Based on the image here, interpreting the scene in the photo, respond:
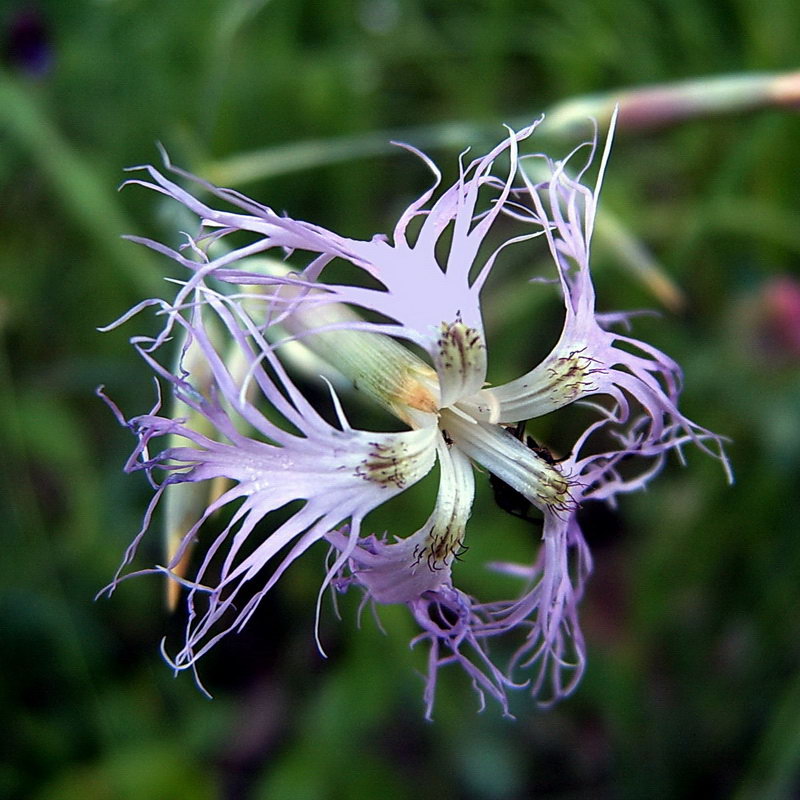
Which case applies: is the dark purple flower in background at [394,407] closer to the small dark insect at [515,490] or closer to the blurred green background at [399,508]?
the small dark insect at [515,490]

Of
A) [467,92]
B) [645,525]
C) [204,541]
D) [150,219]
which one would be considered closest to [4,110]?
[150,219]

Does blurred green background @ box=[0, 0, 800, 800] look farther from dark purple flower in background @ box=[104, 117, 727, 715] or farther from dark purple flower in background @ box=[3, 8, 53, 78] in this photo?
dark purple flower in background @ box=[104, 117, 727, 715]

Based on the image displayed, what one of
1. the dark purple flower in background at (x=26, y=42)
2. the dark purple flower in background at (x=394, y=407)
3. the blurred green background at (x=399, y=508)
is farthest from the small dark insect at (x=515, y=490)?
the dark purple flower in background at (x=26, y=42)

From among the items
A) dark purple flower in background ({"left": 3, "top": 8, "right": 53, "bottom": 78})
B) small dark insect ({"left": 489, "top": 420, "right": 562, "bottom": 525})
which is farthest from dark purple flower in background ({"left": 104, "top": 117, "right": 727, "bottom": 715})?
dark purple flower in background ({"left": 3, "top": 8, "right": 53, "bottom": 78})

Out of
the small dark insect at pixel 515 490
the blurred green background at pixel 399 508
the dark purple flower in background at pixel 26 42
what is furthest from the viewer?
the dark purple flower in background at pixel 26 42

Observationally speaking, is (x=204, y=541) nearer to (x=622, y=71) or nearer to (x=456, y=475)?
(x=456, y=475)

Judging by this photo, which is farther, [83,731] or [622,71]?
[622,71]
